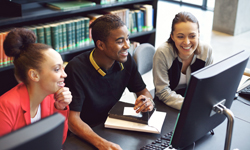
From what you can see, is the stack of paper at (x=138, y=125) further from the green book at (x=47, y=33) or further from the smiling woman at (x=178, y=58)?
the green book at (x=47, y=33)

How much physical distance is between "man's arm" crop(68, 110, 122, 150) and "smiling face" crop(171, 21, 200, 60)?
0.81 meters

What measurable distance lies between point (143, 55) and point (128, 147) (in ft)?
3.35

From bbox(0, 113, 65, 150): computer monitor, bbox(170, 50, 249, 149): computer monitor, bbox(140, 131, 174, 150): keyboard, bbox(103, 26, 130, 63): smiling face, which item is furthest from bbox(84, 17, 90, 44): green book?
bbox(0, 113, 65, 150): computer monitor

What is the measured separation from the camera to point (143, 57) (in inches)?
93.8

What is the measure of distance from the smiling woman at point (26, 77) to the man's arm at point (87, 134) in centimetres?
22

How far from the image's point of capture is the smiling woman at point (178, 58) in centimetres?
197

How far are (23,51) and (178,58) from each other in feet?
3.48

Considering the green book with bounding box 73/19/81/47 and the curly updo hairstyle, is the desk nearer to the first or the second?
the curly updo hairstyle

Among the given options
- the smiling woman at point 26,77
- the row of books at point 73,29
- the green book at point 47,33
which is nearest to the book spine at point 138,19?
the row of books at point 73,29

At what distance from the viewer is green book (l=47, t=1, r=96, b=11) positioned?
297 centimetres

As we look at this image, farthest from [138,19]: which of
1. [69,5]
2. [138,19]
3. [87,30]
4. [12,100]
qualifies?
[12,100]

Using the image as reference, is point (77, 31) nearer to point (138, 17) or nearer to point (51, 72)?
point (138, 17)

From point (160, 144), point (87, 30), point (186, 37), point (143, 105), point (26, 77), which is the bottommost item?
point (160, 144)

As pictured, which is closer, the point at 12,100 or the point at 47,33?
the point at 12,100
